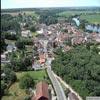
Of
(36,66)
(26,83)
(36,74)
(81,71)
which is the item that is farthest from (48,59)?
(26,83)

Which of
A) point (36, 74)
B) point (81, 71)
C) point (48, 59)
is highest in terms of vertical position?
point (81, 71)

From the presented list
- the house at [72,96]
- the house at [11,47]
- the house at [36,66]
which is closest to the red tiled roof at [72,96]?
the house at [72,96]

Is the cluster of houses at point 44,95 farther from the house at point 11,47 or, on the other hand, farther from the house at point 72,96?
the house at point 11,47

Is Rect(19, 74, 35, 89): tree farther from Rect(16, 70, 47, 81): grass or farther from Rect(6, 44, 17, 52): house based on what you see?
Rect(6, 44, 17, 52): house

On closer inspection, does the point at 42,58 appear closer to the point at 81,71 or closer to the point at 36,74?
the point at 36,74

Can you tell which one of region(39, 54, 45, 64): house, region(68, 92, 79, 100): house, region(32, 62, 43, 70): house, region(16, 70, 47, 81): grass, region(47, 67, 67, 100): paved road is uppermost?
region(68, 92, 79, 100): house

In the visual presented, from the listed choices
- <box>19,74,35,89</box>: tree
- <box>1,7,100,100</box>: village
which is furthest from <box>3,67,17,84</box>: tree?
<box>19,74,35,89</box>: tree

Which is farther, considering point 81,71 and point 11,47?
point 11,47

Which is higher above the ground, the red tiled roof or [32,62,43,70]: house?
the red tiled roof
